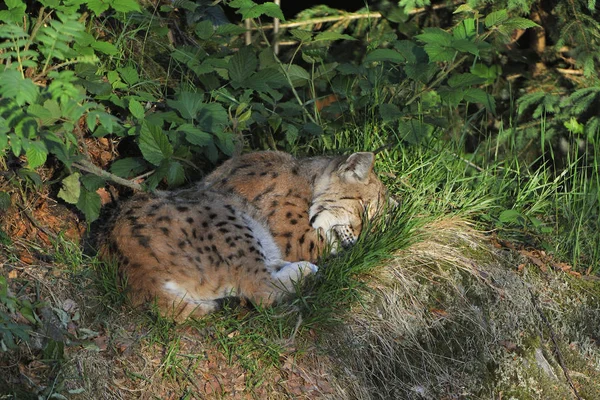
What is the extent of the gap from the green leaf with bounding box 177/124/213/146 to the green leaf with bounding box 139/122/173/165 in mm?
106

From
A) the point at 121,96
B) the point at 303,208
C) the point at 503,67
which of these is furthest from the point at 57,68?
the point at 503,67

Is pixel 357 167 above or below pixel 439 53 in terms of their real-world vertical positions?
below

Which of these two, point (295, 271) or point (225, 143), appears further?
point (225, 143)

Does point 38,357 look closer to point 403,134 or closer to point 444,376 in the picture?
point 444,376

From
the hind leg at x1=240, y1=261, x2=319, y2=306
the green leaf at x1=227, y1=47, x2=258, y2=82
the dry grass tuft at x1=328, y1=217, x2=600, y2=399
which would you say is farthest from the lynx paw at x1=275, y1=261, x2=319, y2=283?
the green leaf at x1=227, y1=47, x2=258, y2=82

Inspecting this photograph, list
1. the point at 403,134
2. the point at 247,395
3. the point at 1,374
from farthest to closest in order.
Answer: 1. the point at 403,134
2. the point at 247,395
3. the point at 1,374

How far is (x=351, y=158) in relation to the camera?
484 cm

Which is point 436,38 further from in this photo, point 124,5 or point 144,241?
point 144,241

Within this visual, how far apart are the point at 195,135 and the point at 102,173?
1.75ft

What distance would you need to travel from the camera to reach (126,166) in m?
4.79

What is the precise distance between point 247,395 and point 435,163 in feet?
6.48

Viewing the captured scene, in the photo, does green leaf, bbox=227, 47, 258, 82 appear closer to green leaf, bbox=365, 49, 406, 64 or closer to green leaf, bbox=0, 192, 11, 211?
green leaf, bbox=365, 49, 406, 64

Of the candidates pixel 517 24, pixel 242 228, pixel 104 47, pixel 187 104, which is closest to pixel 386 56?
pixel 517 24

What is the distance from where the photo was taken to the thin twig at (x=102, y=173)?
4.59 meters
